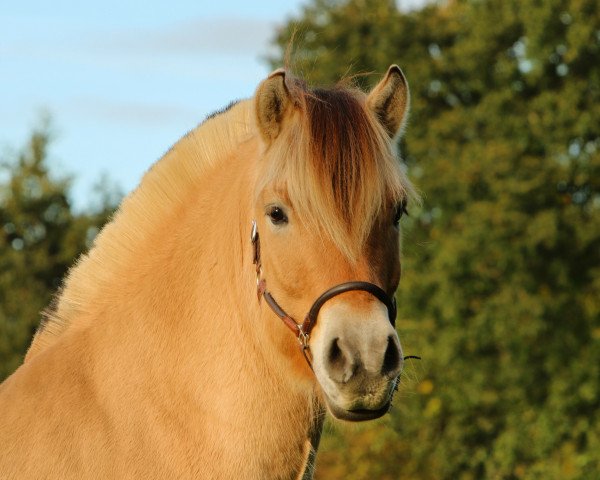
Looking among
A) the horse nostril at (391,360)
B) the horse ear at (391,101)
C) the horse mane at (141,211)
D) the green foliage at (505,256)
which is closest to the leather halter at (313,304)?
the horse nostril at (391,360)

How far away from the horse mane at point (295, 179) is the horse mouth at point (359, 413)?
2.06 feet

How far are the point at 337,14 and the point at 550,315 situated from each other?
12.0 meters

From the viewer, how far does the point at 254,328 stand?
4539 millimetres

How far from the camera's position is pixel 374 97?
4.77m

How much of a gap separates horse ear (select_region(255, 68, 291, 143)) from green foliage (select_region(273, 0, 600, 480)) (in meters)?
22.5

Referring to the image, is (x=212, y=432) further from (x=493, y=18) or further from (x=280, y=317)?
(x=493, y=18)

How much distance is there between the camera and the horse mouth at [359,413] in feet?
13.4

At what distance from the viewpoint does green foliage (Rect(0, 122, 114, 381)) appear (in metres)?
30.2

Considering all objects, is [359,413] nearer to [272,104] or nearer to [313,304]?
[313,304]

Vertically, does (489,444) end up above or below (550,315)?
below

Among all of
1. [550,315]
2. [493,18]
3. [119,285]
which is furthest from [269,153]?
[493,18]

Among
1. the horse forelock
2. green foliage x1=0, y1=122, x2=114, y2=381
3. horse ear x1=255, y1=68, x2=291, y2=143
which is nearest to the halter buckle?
the horse forelock

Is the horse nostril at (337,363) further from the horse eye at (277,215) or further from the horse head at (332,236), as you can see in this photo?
the horse eye at (277,215)

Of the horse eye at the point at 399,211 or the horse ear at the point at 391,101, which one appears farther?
the horse ear at the point at 391,101
